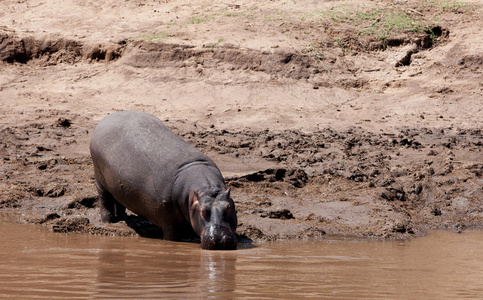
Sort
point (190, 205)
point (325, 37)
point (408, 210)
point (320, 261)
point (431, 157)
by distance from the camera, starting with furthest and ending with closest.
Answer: point (325, 37) < point (431, 157) < point (408, 210) < point (190, 205) < point (320, 261)

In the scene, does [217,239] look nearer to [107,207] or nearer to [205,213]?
[205,213]

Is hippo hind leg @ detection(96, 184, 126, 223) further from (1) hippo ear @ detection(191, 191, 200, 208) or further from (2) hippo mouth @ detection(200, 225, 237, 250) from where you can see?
(2) hippo mouth @ detection(200, 225, 237, 250)

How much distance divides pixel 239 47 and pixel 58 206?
7068 millimetres

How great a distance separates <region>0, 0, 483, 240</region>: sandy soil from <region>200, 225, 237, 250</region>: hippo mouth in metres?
0.87

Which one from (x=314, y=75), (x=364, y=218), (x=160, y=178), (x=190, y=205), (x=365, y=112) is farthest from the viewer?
(x=314, y=75)

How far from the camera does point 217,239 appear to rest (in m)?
5.63

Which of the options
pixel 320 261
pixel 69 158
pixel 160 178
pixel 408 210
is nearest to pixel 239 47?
pixel 69 158

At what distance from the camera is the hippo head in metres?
5.64

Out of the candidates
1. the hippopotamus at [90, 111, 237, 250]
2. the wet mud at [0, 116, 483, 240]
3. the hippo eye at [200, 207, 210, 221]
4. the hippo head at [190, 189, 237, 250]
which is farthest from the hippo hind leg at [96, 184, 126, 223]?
the hippo eye at [200, 207, 210, 221]

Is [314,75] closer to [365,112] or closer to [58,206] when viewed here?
[365,112]

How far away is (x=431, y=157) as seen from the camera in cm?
959

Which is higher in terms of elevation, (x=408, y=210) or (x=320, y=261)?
(x=320, y=261)

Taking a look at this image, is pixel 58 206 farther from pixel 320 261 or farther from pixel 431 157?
pixel 431 157

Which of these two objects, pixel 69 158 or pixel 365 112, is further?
pixel 365 112
